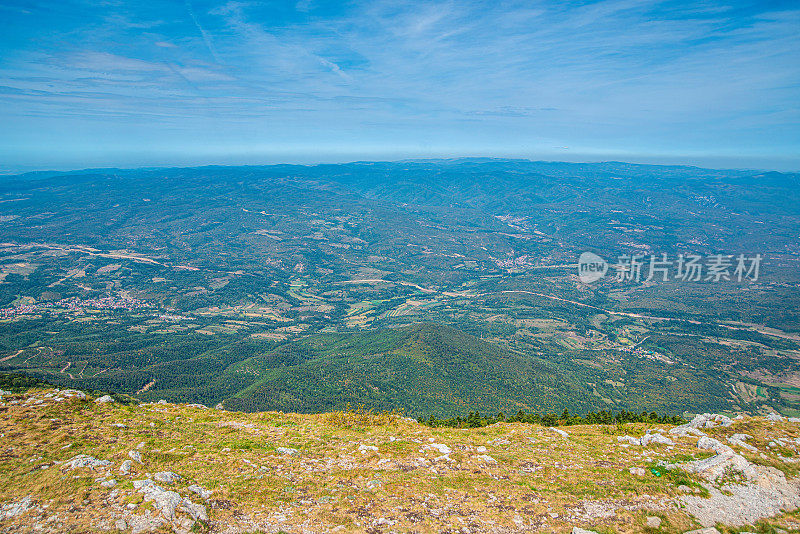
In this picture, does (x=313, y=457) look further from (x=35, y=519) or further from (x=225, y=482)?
(x=35, y=519)

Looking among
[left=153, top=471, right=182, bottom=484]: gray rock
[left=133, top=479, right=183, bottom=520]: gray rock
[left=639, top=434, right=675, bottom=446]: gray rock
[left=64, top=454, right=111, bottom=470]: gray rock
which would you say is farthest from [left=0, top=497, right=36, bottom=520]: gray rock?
[left=639, top=434, right=675, bottom=446]: gray rock

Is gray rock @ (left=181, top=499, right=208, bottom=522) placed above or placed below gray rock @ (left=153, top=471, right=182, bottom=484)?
above

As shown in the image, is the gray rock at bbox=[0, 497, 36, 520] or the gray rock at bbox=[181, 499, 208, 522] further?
the gray rock at bbox=[181, 499, 208, 522]

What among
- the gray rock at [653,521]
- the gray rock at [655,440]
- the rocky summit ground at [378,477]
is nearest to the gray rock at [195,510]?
the rocky summit ground at [378,477]

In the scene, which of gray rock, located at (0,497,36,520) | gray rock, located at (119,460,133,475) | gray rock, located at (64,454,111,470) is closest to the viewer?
gray rock, located at (0,497,36,520)

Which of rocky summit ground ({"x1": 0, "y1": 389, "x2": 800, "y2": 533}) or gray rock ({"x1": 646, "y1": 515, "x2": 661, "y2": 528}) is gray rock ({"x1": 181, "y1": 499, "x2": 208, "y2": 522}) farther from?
gray rock ({"x1": 646, "y1": 515, "x2": 661, "y2": 528})

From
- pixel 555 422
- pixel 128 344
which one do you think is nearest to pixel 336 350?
pixel 128 344

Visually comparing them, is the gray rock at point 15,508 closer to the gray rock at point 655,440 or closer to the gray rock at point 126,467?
the gray rock at point 126,467

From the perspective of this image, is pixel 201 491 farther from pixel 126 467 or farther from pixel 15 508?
pixel 15 508
